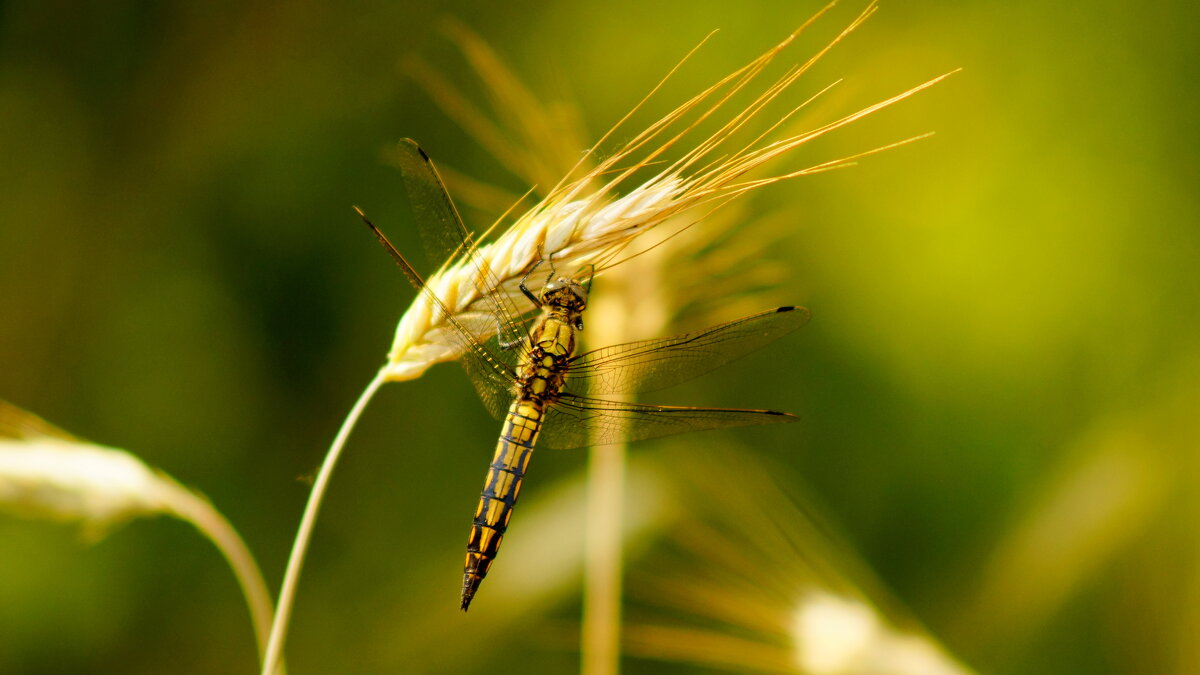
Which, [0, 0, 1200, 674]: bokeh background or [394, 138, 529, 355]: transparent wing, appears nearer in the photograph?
[394, 138, 529, 355]: transparent wing

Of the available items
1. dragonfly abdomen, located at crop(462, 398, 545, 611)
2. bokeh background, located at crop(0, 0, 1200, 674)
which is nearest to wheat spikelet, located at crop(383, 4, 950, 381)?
dragonfly abdomen, located at crop(462, 398, 545, 611)

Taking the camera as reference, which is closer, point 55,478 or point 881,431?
point 55,478

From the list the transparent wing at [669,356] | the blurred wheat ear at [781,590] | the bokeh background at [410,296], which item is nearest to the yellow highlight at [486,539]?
the transparent wing at [669,356]

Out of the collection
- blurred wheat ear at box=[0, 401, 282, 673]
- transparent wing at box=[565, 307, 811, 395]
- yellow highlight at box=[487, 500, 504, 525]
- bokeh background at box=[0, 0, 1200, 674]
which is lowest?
blurred wheat ear at box=[0, 401, 282, 673]

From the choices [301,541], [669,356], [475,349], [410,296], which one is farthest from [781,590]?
[410,296]

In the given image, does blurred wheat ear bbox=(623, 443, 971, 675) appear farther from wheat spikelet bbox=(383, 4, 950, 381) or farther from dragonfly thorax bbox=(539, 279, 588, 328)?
wheat spikelet bbox=(383, 4, 950, 381)

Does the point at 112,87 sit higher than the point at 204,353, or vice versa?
the point at 112,87

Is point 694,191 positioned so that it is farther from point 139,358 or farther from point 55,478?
point 139,358

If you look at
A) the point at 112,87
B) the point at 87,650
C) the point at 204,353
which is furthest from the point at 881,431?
the point at 112,87
